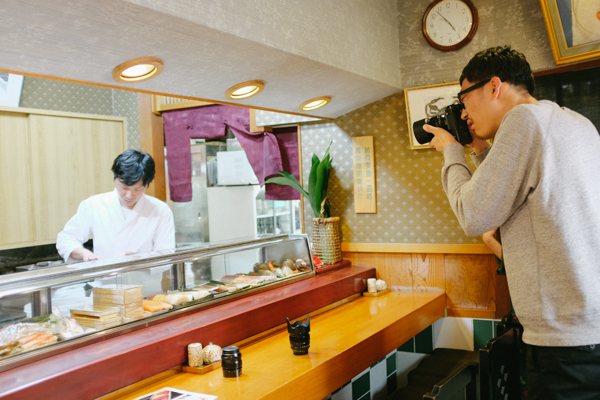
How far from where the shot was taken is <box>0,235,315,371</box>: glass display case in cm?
167

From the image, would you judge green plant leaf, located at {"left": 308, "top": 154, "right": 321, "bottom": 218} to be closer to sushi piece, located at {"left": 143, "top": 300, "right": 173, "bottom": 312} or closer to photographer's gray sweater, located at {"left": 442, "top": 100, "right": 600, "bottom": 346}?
sushi piece, located at {"left": 143, "top": 300, "right": 173, "bottom": 312}

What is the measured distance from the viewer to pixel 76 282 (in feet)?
6.03

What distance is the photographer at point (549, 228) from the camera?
1.22 m

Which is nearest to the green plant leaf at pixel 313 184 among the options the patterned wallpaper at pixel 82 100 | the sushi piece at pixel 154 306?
the sushi piece at pixel 154 306

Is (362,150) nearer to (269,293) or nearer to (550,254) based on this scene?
(269,293)

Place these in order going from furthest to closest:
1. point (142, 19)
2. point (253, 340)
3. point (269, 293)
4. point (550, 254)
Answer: point (269, 293) → point (253, 340) → point (142, 19) → point (550, 254)

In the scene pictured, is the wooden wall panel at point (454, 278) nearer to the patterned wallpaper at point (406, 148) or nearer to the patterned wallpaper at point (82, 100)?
the patterned wallpaper at point (406, 148)

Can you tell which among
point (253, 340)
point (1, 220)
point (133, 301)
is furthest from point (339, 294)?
point (1, 220)

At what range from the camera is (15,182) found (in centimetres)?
392

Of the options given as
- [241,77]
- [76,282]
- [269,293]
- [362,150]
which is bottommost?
[269,293]

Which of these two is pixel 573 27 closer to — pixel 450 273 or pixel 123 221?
pixel 450 273

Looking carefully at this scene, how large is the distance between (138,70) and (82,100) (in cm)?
312

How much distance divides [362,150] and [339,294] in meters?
1.07

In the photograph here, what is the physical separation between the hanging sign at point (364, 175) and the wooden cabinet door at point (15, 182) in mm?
2661
